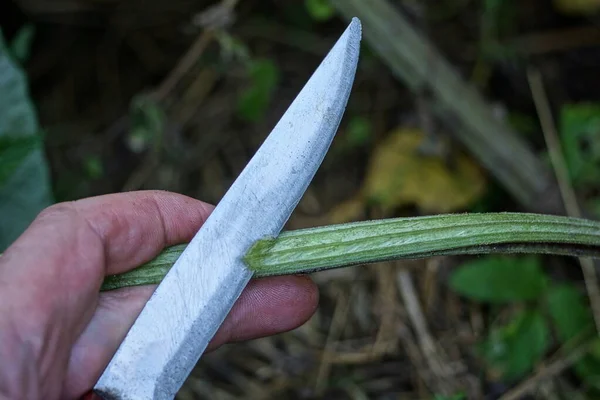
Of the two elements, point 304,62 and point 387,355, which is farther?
point 304,62

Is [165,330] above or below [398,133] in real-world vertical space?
below

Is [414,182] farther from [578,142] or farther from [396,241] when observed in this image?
[396,241]

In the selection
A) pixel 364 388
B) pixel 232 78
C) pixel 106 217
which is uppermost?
pixel 232 78

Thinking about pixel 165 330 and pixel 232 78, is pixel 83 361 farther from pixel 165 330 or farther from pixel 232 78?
pixel 232 78

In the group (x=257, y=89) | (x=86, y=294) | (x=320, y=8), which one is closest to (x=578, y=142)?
(x=320, y=8)

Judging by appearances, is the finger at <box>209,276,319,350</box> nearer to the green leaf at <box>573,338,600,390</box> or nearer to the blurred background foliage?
the blurred background foliage

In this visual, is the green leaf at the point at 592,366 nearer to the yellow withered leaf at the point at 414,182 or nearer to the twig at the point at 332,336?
the yellow withered leaf at the point at 414,182

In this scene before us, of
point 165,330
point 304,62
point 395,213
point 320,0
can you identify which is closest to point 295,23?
point 304,62

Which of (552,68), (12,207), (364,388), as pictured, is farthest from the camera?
(552,68)

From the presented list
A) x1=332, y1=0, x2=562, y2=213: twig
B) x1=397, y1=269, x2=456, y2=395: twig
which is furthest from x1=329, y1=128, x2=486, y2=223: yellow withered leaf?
x1=397, y1=269, x2=456, y2=395: twig
